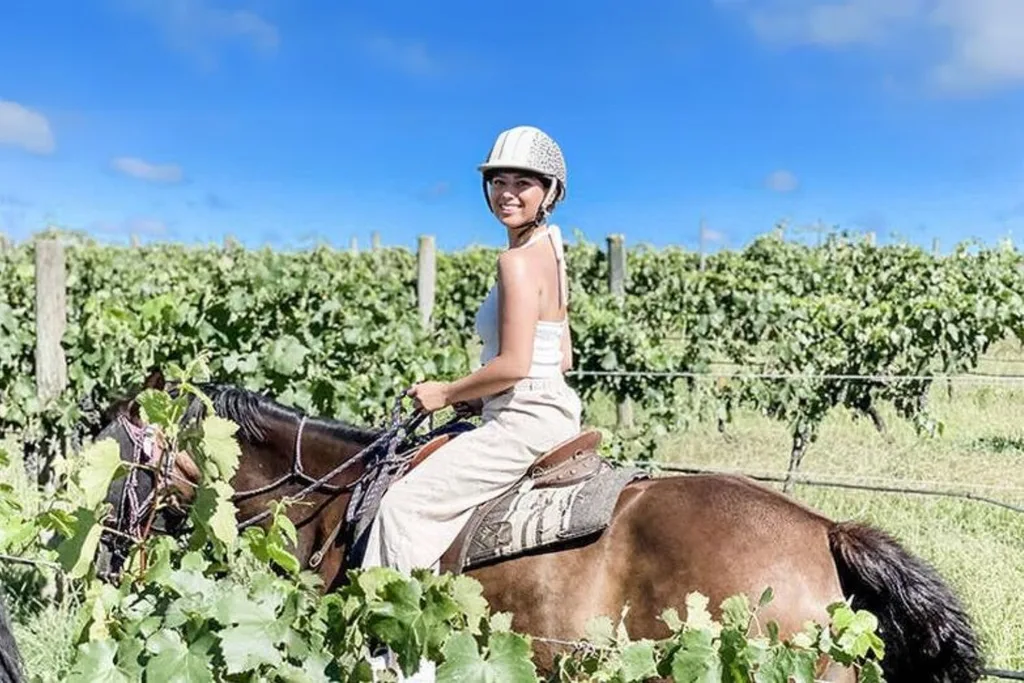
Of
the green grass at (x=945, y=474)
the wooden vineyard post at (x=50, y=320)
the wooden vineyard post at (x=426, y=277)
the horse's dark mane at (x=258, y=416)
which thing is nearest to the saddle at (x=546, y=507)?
the horse's dark mane at (x=258, y=416)

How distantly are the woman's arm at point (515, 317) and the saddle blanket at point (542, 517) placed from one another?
0.39m

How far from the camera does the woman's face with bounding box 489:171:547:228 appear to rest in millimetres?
3297

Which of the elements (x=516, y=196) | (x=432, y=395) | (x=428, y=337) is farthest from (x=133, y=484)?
(x=428, y=337)

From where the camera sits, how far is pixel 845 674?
2885 mm

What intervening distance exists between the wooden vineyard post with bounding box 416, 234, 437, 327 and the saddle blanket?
516 centimetres

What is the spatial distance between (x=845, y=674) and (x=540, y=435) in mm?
1127

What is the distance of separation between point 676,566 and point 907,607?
24.9 inches

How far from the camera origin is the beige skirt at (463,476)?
128 inches

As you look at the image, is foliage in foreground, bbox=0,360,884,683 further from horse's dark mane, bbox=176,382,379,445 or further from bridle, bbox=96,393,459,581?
horse's dark mane, bbox=176,382,379,445

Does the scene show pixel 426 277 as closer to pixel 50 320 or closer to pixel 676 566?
pixel 50 320

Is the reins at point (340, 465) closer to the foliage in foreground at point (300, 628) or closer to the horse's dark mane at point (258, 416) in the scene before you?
the horse's dark mane at point (258, 416)

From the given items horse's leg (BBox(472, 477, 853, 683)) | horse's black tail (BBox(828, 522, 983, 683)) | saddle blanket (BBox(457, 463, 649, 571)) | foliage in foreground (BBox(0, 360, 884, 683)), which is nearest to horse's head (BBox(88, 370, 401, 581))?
saddle blanket (BBox(457, 463, 649, 571))

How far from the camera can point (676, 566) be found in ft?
9.92

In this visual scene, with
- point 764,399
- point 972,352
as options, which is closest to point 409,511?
point 764,399
